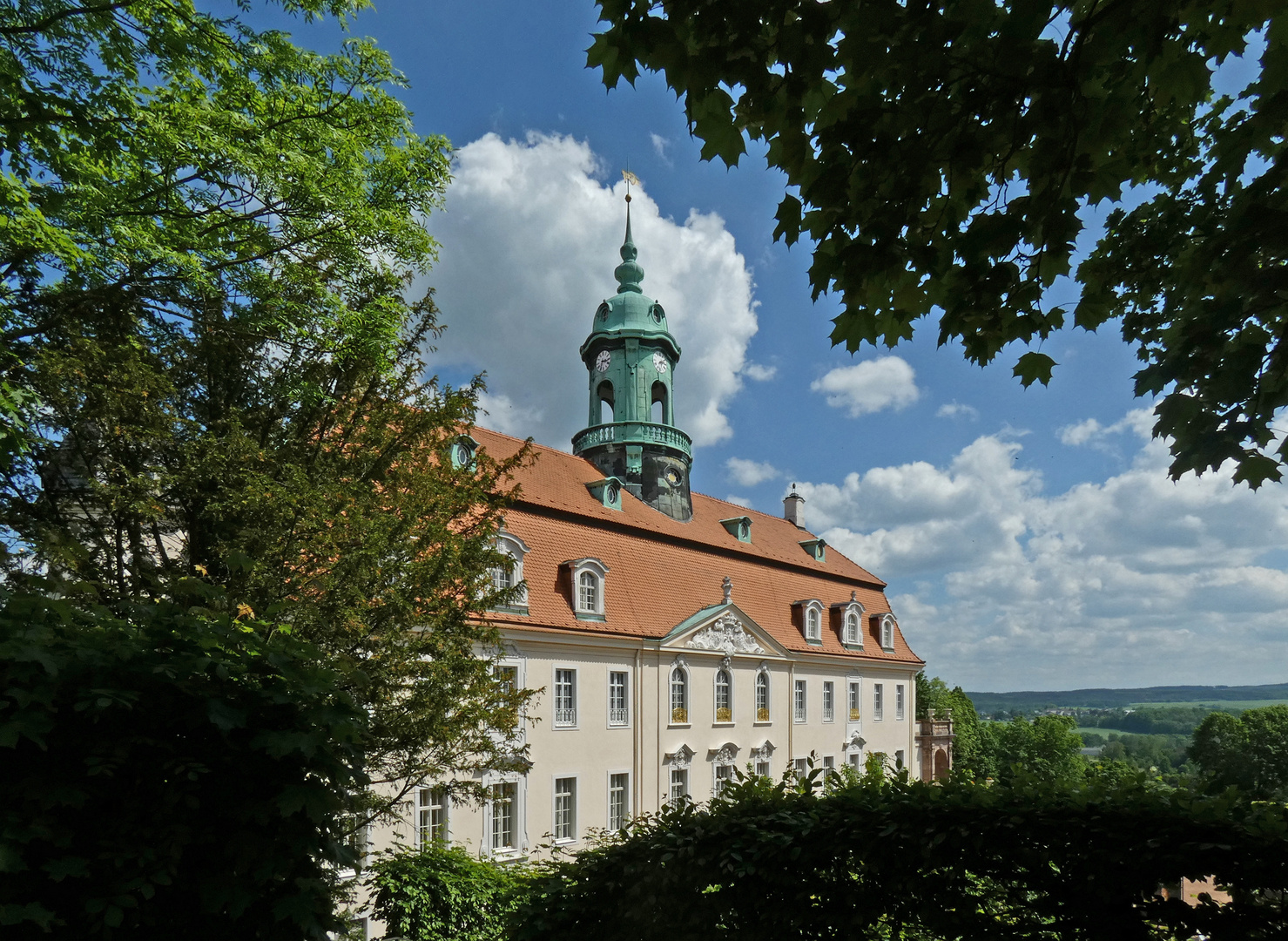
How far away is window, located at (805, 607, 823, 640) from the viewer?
30.1 meters

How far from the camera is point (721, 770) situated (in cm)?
2550

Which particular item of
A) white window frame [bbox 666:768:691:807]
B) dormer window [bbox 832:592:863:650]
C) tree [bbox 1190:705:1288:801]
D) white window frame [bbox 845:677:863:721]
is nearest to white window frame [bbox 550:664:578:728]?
white window frame [bbox 666:768:691:807]

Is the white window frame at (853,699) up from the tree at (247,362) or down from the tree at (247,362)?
down

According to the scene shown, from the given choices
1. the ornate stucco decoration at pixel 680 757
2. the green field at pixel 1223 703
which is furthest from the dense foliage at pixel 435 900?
the green field at pixel 1223 703

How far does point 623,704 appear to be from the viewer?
74.3ft

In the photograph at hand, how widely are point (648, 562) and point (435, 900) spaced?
1454 cm

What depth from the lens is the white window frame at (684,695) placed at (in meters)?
23.8

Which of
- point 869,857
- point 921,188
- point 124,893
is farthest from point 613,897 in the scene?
point 921,188

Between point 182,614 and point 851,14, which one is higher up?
point 851,14

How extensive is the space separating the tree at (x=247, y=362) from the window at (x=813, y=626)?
20.8 m

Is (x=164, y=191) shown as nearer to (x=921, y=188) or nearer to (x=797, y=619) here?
(x=921, y=188)

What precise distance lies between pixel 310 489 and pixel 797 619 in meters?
24.2

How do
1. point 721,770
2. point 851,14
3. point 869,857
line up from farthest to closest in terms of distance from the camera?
point 721,770, point 869,857, point 851,14

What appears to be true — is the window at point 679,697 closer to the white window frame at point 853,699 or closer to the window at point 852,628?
the white window frame at point 853,699
